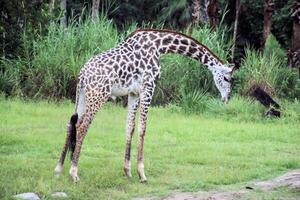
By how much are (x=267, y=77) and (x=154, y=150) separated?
6.64 m

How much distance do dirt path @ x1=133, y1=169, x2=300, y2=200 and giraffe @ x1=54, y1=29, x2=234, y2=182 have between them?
A: 3.17 ft

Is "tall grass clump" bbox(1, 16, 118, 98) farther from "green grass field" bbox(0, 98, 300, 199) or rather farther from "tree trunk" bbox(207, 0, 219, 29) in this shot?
"tree trunk" bbox(207, 0, 219, 29)

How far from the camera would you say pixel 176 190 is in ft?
27.4

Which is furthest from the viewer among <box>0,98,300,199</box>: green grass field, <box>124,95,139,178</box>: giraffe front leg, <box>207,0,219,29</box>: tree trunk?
<box>207,0,219,29</box>: tree trunk

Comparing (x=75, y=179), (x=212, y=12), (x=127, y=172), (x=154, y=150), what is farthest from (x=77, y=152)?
(x=212, y=12)

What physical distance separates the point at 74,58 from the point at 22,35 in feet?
5.59

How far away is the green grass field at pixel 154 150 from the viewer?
8.43 metres

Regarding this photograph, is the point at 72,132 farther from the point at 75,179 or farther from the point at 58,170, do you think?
the point at 75,179

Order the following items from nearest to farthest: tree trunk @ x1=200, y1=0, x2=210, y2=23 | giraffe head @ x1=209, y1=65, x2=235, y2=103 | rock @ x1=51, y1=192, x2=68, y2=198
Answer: rock @ x1=51, y1=192, x2=68, y2=198
giraffe head @ x1=209, y1=65, x2=235, y2=103
tree trunk @ x1=200, y1=0, x2=210, y2=23

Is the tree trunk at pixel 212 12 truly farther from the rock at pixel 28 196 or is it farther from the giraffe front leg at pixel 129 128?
the rock at pixel 28 196

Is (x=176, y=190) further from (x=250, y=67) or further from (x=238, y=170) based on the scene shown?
(x=250, y=67)

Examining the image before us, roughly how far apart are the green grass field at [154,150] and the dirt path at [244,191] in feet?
0.92

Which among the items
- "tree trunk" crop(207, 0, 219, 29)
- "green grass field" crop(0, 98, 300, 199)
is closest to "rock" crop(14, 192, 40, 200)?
"green grass field" crop(0, 98, 300, 199)

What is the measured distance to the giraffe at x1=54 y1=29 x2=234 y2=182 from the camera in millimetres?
8547
